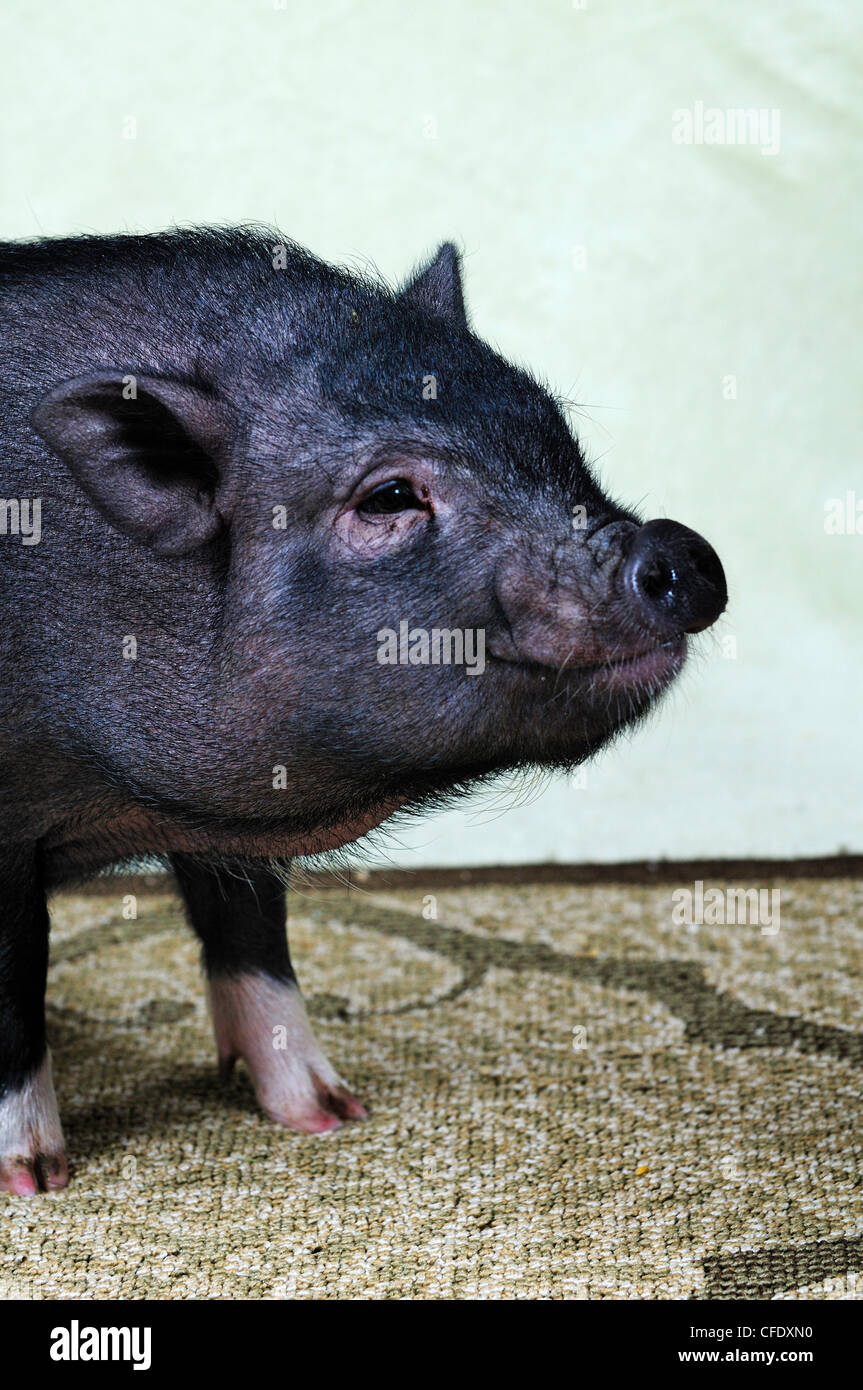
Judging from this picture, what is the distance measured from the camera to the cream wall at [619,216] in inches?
172

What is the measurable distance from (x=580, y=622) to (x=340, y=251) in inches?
103

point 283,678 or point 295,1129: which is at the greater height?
point 283,678

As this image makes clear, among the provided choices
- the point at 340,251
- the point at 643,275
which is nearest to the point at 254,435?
the point at 340,251

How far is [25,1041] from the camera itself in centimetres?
255

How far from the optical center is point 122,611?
2266mm

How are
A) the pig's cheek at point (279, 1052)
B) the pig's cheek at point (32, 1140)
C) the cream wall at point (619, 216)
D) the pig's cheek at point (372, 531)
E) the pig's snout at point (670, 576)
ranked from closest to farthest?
1. the pig's snout at point (670, 576)
2. the pig's cheek at point (372, 531)
3. the pig's cheek at point (32, 1140)
4. the pig's cheek at point (279, 1052)
5. the cream wall at point (619, 216)

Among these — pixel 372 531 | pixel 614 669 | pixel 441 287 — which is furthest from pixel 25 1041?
pixel 441 287

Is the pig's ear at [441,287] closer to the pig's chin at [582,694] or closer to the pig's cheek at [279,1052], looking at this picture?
the pig's chin at [582,694]

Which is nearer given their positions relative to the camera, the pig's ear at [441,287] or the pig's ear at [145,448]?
the pig's ear at [145,448]

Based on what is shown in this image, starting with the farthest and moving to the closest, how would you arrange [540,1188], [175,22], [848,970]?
1. [175,22]
2. [848,970]
3. [540,1188]

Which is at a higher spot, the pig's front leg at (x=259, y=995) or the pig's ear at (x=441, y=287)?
the pig's ear at (x=441, y=287)

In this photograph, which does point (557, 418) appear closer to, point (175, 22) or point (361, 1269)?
point (361, 1269)

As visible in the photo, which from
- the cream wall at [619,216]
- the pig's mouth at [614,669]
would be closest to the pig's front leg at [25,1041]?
the pig's mouth at [614,669]

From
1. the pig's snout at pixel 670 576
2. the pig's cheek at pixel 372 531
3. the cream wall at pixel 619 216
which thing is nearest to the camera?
the pig's snout at pixel 670 576
